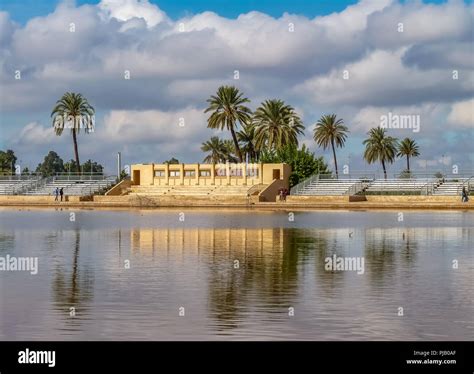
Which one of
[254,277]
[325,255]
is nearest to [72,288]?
[254,277]

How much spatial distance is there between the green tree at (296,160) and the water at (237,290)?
6948 centimetres

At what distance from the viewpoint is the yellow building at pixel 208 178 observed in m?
92.1

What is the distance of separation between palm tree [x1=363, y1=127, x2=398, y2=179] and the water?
10035 centimetres

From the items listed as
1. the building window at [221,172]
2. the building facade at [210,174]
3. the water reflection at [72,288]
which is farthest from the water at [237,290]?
the building window at [221,172]

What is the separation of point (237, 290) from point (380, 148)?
115523 millimetres

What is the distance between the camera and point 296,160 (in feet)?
333

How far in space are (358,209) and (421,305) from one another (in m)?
54.8

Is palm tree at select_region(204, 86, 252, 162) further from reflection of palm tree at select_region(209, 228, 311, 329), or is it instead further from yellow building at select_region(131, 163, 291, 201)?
reflection of palm tree at select_region(209, 228, 311, 329)

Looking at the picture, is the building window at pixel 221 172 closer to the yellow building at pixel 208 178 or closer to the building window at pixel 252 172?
the yellow building at pixel 208 178

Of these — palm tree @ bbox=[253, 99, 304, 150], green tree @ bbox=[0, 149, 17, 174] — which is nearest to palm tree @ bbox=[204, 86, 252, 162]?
palm tree @ bbox=[253, 99, 304, 150]

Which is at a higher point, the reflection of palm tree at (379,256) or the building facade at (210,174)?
the building facade at (210,174)
